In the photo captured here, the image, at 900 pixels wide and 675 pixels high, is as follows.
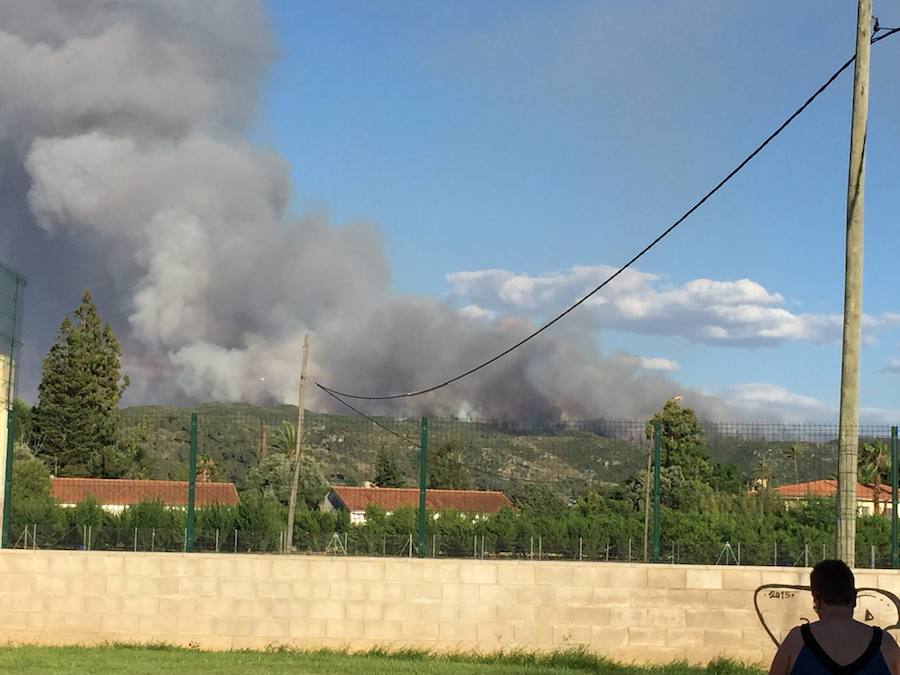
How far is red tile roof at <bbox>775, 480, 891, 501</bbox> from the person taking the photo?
18000mm

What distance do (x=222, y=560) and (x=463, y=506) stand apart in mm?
5532

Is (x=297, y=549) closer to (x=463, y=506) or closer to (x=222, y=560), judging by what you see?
(x=463, y=506)

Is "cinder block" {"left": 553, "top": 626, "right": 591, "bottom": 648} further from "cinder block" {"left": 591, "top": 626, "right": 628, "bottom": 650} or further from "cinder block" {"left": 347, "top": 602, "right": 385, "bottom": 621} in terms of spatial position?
"cinder block" {"left": 347, "top": 602, "right": 385, "bottom": 621}

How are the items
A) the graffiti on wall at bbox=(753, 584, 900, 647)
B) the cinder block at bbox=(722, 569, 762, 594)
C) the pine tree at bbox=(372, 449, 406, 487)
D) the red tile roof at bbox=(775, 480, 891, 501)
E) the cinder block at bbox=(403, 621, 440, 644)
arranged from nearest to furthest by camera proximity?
the graffiti on wall at bbox=(753, 584, 900, 647) < the cinder block at bbox=(722, 569, 762, 594) < the cinder block at bbox=(403, 621, 440, 644) < the red tile roof at bbox=(775, 480, 891, 501) < the pine tree at bbox=(372, 449, 406, 487)

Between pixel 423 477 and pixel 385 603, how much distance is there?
1.87 metres

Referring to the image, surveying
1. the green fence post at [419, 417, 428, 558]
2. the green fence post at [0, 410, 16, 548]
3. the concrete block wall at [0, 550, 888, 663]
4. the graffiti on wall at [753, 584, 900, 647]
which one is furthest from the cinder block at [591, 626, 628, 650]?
the green fence post at [0, 410, 16, 548]

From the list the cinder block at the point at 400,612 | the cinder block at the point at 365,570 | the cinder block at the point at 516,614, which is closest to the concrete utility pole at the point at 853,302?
the cinder block at the point at 516,614

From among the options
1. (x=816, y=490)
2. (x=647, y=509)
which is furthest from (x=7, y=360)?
(x=816, y=490)

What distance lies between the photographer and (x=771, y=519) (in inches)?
872

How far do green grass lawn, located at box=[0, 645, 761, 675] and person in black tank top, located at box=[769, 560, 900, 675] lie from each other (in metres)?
8.79

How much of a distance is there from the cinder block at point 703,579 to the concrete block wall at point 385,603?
0.04ft

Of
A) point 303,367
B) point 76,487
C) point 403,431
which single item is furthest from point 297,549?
point 303,367

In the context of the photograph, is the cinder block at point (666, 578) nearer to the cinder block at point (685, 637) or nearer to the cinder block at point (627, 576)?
the cinder block at point (627, 576)

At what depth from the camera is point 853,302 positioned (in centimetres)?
1307
